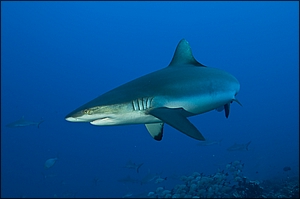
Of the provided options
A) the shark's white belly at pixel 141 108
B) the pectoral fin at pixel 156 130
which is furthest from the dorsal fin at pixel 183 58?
the pectoral fin at pixel 156 130

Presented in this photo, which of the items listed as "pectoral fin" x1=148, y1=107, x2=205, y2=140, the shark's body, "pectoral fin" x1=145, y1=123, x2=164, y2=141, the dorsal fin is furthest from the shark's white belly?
the dorsal fin

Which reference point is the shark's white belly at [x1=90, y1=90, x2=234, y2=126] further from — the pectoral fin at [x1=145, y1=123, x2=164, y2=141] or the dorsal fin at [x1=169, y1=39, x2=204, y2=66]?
the dorsal fin at [x1=169, y1=39, x2=204, y2=66]

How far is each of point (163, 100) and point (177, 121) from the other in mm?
609

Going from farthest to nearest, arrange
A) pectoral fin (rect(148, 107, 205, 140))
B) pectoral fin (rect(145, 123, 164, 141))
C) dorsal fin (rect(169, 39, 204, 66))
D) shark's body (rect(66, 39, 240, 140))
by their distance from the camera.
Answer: dorsal fin (rect(169, 39, 204, 66)) < pectoral fin (rect(145, 123, 164, 141)) < shark's body (rect(66, 39, 240, 140)) < pectoral fin (rect(148, 107, 205, 140))

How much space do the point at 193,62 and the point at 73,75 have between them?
129 metres

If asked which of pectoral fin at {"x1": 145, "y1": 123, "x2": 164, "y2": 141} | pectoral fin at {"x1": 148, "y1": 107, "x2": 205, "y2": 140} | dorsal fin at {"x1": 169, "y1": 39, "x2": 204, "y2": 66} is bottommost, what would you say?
pectoral fin at {"x1": 145, "y1": 123, "x2": 164, "y2": 141}

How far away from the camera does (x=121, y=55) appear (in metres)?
137

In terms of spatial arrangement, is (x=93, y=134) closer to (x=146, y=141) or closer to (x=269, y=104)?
(x=146, y=141)

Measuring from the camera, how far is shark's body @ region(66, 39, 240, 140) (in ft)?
9.91

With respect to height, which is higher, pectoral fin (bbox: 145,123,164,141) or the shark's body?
→ the shark's body

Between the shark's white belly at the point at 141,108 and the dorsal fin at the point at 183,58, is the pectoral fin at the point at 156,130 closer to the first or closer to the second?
the shark's white belly at the point at 141,108

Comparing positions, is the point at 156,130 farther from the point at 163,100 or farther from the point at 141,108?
the point at 141,108

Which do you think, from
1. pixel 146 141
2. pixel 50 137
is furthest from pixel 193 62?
pixel 50 137

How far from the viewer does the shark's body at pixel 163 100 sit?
3.02 m
